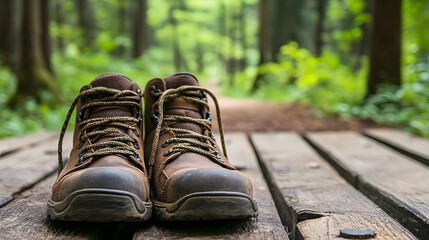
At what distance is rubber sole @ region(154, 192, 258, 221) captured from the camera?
4.27 ft

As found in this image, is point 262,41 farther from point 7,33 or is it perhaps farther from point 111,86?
point 111,86

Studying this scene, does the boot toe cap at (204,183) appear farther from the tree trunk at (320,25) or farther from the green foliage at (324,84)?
the tree trunk at (320,25)

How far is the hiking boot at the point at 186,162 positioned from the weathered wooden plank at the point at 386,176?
0.52 metres

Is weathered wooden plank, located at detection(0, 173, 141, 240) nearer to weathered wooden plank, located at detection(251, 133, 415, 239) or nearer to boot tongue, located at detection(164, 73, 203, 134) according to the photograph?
boot tongue, located at detection(164, 73, 203, 134)

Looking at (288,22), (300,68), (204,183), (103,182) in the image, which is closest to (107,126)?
(103,182)

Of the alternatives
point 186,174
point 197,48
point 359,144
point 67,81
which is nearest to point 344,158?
point 359,144

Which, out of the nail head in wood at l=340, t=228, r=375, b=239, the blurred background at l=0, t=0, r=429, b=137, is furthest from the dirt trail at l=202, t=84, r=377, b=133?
the nail head in wood at l=340, t=228, r=375, b=239

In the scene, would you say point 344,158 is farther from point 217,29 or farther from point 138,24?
point 217,29

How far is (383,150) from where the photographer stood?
116 inches

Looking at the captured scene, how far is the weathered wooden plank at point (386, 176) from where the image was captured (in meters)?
1.51

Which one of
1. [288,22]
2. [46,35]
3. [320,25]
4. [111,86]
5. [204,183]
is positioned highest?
[288,22]

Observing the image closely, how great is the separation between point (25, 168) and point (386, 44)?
444cm

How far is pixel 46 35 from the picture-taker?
7832 millimetres

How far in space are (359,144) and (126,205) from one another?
2252 millimetres
